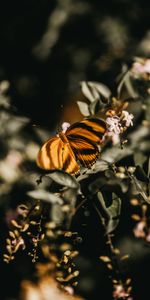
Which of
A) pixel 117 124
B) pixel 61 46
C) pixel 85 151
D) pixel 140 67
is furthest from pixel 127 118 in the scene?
pixel 61 46

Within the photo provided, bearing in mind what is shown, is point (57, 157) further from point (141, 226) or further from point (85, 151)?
point (141, 226)

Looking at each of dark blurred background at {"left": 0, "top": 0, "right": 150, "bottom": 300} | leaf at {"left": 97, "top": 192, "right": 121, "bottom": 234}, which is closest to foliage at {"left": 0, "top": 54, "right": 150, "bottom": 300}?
leaf at {"left": 97, "top": 192, "right": 121, "bottom": 234}

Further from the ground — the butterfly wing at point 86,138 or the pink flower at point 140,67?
the pink flower at point 140,67

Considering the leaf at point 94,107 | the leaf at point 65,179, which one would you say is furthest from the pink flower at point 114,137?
the leaf at point 65,179

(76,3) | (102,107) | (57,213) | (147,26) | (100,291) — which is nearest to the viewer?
(57,213)

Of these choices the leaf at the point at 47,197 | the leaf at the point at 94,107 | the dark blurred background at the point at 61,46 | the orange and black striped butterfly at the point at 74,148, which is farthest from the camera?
the dark blurred background at the point at 61,46

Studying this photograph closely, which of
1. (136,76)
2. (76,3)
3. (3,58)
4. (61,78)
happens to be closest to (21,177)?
(136,76)

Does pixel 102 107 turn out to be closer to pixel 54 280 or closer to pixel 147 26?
pixel 54 280

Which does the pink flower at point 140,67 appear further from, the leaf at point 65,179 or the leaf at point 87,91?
the leaf at point 65,179
